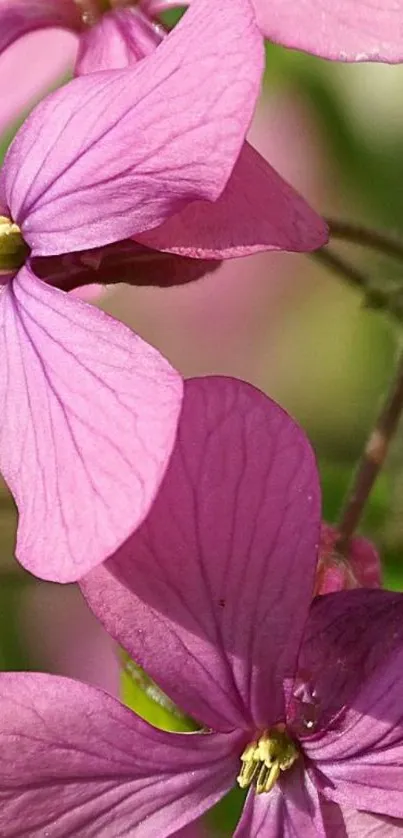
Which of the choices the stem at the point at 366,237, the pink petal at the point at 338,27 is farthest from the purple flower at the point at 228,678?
the stem at the point at 366,237

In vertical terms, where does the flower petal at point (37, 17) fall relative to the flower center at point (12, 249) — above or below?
above

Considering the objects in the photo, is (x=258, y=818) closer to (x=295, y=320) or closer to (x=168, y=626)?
(x=168, y=626)

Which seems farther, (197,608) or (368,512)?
(368,512)

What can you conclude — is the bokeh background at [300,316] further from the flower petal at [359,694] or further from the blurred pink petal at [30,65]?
the flower petal at [359,694]

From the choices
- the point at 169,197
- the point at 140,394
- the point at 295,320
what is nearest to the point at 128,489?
the point at 140,394

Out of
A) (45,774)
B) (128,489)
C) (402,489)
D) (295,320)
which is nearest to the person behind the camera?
(128,489)
